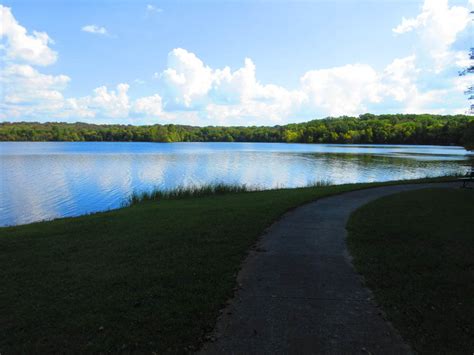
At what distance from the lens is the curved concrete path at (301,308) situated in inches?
139

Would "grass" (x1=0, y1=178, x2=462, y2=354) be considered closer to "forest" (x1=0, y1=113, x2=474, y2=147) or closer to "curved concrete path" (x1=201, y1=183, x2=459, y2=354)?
"curved concrete path" (x1=201, y1=183, x2=459, y2=354)

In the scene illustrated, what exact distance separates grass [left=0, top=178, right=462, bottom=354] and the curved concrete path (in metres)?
0.32

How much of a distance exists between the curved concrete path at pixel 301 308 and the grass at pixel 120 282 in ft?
1.03

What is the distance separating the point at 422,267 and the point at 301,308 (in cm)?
291

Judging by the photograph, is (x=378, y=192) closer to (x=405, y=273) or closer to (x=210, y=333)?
(x=405, y=273)

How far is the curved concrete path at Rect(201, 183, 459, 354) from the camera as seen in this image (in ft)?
11.6

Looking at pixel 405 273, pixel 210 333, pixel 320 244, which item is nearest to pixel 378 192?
pixel 320 244

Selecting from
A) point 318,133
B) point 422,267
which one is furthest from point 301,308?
point 318,133

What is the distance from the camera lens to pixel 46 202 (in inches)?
679

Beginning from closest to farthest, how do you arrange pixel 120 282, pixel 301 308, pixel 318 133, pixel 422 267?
pixel 301 308, pixel 120 282, pixel 422 267, pixel 318 133

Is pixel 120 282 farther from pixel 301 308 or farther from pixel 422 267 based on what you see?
pixel 422 267

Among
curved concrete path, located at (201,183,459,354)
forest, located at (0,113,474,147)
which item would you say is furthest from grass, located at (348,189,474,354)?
forest, located at (0,113,474,147)

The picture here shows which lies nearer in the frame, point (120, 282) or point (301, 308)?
point (301, 308)

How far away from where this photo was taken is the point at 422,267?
5.73 m
